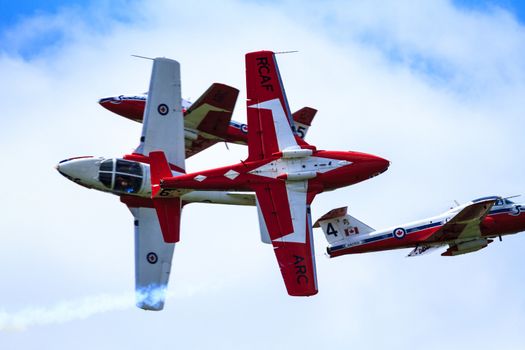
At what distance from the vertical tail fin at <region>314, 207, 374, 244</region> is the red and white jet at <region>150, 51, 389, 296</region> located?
6.08m

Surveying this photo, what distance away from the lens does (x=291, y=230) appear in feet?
149

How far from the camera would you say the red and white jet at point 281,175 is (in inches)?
1789

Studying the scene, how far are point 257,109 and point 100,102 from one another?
9070mm

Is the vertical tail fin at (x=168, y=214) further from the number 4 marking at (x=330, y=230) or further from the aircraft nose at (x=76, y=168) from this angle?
the number 4 marking at (x=330, y=230)

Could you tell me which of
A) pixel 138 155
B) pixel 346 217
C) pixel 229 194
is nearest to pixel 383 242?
pixel 346 217

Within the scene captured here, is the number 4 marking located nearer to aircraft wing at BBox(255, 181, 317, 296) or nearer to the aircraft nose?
aircraft wing at BBox(255, 181, 317, 296)

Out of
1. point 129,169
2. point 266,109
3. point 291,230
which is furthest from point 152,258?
point 266,109

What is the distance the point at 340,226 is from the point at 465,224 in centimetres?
444

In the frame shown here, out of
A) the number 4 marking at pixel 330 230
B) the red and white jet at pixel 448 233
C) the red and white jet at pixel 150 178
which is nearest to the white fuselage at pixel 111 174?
the red and white jet at pixel 150 178

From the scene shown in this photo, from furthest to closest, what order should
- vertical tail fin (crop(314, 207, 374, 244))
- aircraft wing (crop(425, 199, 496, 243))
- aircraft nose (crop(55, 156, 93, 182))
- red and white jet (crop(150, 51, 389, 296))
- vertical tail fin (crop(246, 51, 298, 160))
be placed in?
vertical tail fin (crop(314, 207, 374, 244))
aircraft wing (crop(425, 199, 496, 243))
aircraft nose (crop(55, 156, 93, 182))
vertical tail fin (crop(246, 51, 298, 160))
red and white jet (crop(150, 51, 389, 296))

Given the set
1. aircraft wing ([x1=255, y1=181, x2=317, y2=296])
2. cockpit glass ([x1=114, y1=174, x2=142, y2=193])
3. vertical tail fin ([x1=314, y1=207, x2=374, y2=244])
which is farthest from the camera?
vertical tail fin ([x1=314, y1=207, x2=374, y2=244])

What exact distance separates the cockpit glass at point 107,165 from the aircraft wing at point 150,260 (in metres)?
1.63

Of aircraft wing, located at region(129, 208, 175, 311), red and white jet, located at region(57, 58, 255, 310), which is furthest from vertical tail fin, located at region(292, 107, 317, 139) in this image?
aircraft wing, located at region(129, 208, 175, 311)

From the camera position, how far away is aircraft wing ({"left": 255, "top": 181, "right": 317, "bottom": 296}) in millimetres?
44438
